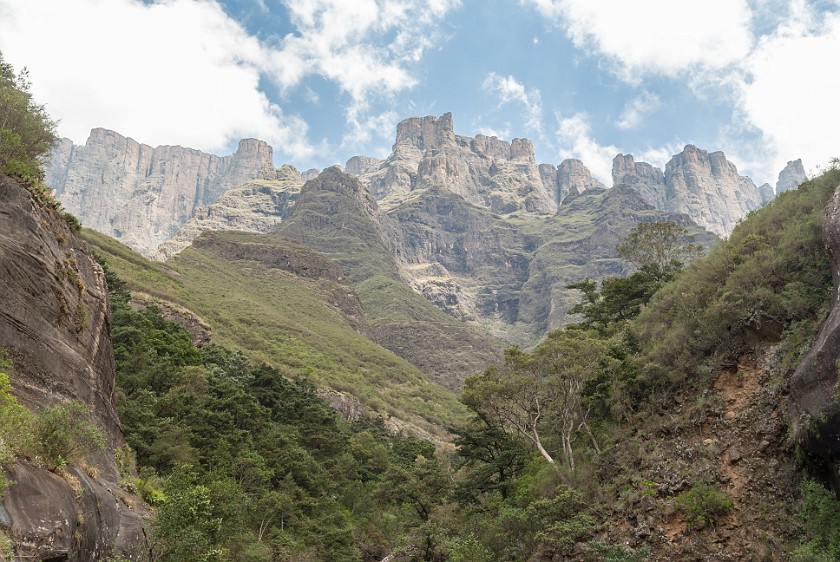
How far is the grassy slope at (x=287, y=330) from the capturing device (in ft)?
294

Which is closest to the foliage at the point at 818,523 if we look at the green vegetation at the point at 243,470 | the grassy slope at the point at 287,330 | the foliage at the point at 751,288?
the foliage at the point at 751,288

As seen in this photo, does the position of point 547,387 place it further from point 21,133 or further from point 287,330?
point 287,330

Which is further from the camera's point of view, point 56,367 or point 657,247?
point 657,247

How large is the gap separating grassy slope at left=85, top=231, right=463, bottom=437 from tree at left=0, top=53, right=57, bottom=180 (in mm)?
53569

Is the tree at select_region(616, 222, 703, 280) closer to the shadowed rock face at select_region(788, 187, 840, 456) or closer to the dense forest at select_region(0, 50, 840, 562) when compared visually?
the dense forest at select_region(0, 50, 840, 562)

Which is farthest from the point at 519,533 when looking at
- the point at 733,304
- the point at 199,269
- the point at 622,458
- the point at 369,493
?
the point at 199,269

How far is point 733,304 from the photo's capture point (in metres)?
24.3

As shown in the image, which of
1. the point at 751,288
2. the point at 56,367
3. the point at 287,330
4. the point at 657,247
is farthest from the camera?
the point at 287,330

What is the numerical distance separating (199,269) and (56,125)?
101912 millimetres

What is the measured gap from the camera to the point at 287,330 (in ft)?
348

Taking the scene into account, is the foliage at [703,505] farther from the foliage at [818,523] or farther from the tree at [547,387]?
the tree at [547,387]

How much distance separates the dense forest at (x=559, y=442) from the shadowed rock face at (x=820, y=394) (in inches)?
45.3

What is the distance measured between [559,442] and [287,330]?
81.8m

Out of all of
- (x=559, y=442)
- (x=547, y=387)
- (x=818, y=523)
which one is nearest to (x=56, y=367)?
(x=547, y=387)
